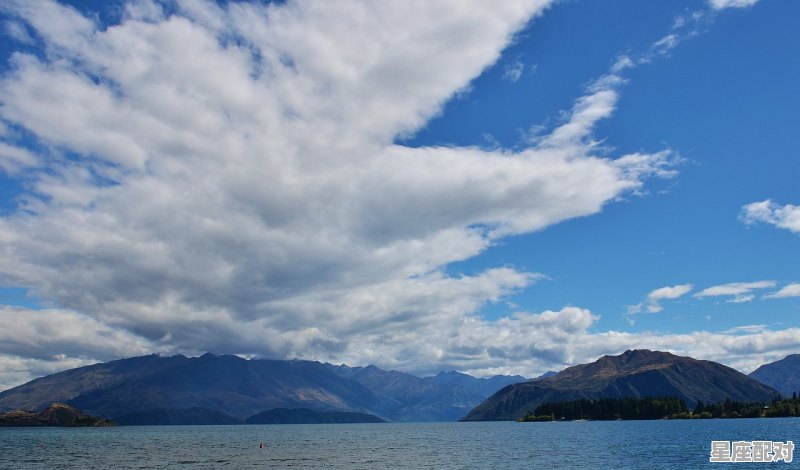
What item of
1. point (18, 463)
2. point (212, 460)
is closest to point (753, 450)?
point (212, 460)

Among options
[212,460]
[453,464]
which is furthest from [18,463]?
[453,464]

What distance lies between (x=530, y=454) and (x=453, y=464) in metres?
38.9

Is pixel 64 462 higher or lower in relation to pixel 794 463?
lower

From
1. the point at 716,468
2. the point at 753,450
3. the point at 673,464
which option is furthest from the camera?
the point at 753,450

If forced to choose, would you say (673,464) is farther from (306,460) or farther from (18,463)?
(18,463)

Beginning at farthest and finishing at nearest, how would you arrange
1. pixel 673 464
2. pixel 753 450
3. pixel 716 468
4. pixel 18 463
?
pixel 18 463
pixel 753 450
pixel 673 464
pixel 716 468

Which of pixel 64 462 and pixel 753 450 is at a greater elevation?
pixel 753 450

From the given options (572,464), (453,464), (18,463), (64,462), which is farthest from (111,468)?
(572,464)

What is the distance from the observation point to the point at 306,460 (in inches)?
7037

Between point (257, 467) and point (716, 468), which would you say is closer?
point (716, 468)

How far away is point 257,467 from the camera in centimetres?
15762

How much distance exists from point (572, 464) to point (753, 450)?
51.6 m

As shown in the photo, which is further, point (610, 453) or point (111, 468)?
point (610, 453)

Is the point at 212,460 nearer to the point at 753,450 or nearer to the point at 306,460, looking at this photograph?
the point at 306,460
